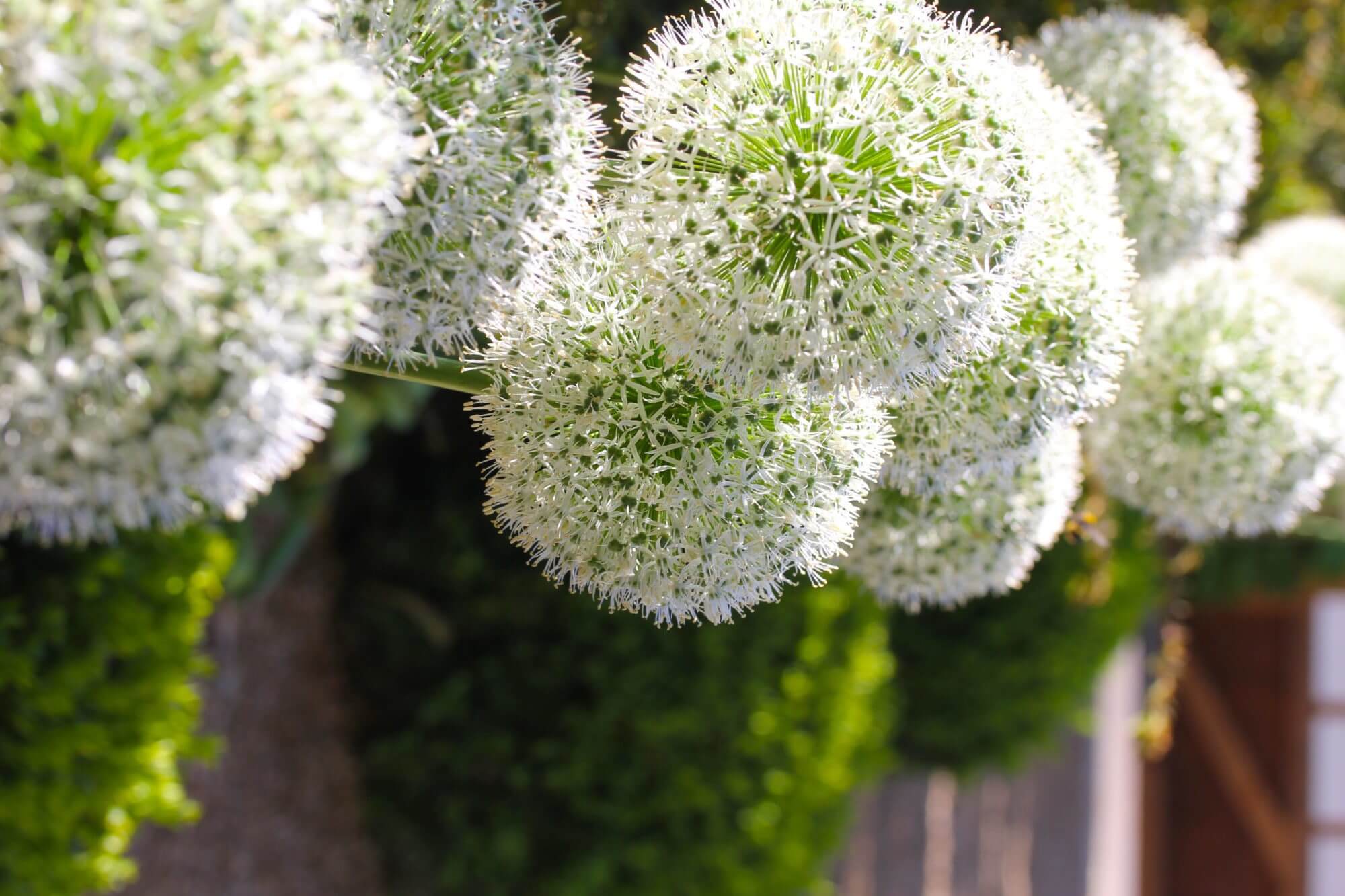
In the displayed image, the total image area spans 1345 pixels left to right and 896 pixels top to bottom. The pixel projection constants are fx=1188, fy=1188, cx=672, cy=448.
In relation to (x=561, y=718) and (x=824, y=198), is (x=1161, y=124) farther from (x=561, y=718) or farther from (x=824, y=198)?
(x=561, y=718)

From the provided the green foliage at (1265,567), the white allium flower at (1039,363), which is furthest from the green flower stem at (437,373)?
the green foliage at (1265,567)

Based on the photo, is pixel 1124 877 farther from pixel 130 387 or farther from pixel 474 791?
pixel 130 387

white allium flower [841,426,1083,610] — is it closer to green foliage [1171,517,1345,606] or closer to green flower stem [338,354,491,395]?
green flower stem [338,354,491,395]

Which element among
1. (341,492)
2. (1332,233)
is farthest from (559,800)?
(1332,233)

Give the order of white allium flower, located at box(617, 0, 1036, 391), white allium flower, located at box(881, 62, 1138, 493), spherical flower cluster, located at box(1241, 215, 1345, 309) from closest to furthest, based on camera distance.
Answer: white allium flower, located at box(617, 0, 1036, 391), white allium flower, located at box(881, 62, 1138, 493), spherical flower cluster, located at box(1241, 215, 1345, 309)

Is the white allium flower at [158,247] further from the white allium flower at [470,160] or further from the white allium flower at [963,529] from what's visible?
the white allium flower at [963,529]

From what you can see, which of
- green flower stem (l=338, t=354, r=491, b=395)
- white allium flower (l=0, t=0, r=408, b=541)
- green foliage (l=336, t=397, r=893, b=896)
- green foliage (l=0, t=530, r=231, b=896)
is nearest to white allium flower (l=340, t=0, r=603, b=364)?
green flower stem (l=338, t=354, r=491, b=395)

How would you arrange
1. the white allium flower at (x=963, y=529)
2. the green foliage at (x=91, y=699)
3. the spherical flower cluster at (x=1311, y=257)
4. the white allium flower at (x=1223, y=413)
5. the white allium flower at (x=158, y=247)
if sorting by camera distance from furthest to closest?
the spherical flower cluster at (x=1311, y=257)
the green foliage at (x=91, y=699)
the white allium flower at (x=1223, y=413)
the white allium flower at (x=963, y=529)
the white allium flower at (x=158, y=247)
